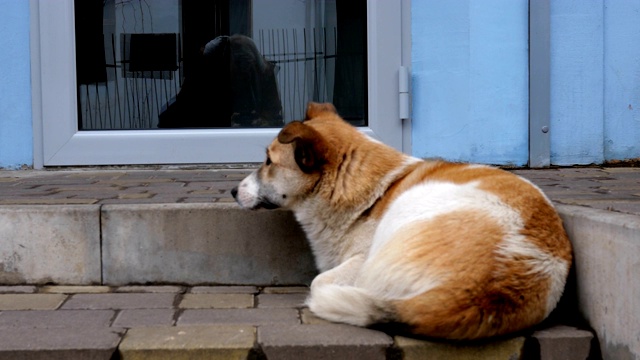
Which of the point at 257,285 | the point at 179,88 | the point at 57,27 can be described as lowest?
the point at 257,285

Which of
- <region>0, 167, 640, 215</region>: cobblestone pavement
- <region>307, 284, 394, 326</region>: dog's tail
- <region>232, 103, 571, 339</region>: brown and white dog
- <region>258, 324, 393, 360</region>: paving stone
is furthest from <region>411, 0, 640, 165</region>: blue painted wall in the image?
<region>258, 324, 393, 360</region>: paving stone

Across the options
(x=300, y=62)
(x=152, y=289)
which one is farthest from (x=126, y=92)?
(x=152, y=289)

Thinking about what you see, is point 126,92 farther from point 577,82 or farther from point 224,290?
point 577,82

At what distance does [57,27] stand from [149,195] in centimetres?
248

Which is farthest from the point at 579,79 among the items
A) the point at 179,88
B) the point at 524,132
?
the point at 179,88

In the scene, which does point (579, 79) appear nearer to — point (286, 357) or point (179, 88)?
point (179, 88)

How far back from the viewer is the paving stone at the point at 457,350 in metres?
2.88

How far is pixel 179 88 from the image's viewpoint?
6.74 metres

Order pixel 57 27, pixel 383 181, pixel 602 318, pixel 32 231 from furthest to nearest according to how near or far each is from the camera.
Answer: pixel 57 27, pixel 32 231, pixel 383 181, pixel 602 318

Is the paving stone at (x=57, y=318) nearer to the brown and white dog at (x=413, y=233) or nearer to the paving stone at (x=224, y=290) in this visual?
the paving stone at (x=224, y=290)

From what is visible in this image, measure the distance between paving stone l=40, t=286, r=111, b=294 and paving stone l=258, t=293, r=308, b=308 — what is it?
0.80m

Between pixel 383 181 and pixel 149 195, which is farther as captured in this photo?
pixel 149 195

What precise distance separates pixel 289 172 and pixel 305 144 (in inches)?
7.4

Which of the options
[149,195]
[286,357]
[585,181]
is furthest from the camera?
[585,181]
